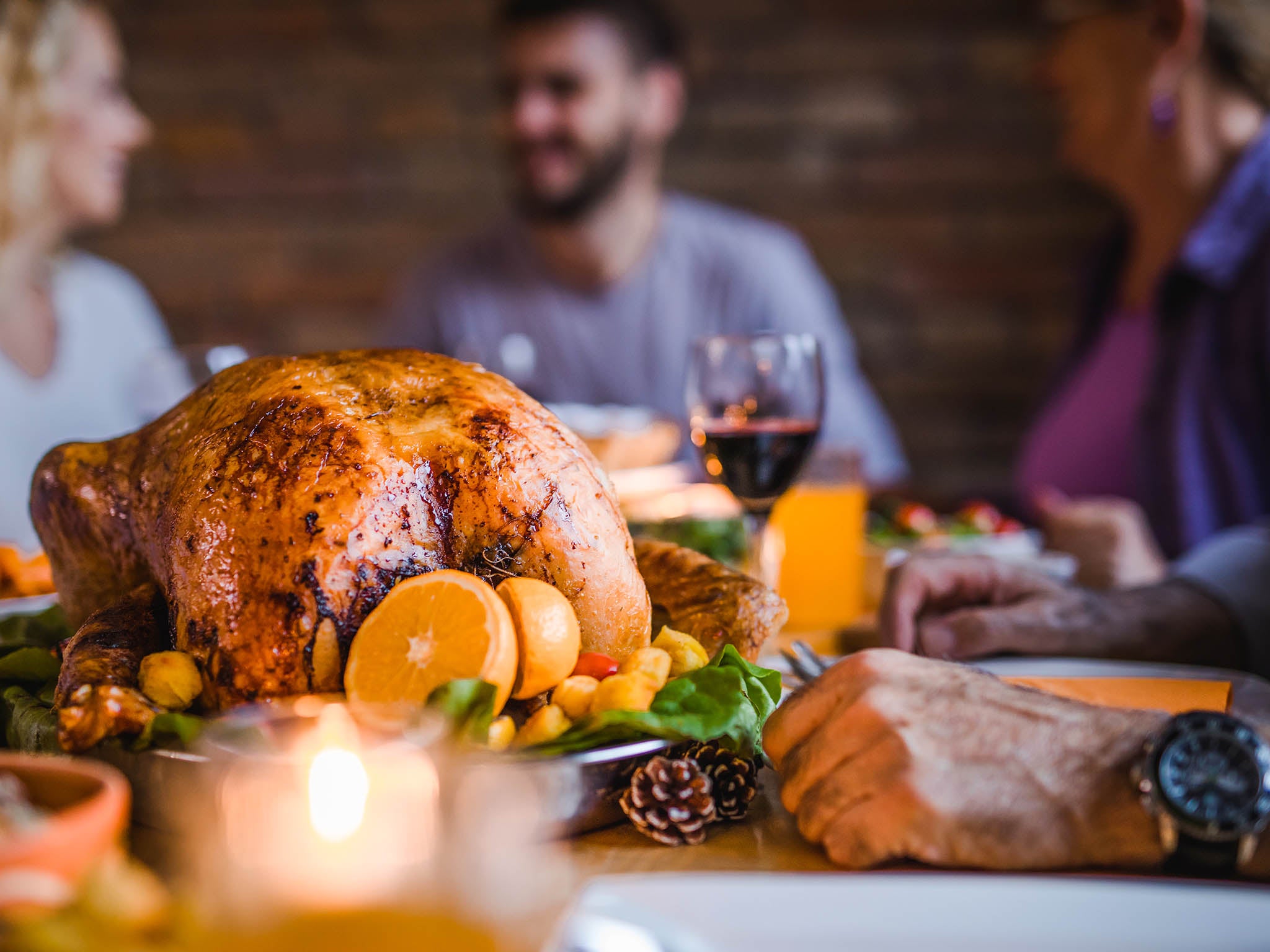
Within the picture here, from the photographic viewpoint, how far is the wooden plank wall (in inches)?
188

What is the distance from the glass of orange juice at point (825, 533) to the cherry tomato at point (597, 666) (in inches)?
32.1

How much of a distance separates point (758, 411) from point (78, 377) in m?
2.98

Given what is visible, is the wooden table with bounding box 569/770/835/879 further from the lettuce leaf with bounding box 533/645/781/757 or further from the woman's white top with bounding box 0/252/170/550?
the woman's white top with bounding box 0/252/170/550

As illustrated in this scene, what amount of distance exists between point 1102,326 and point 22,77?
10.4 feet

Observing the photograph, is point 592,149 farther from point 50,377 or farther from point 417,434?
point 417,434

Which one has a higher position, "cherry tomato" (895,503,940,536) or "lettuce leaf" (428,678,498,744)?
"lettuce leaf" (428,678,498,744)

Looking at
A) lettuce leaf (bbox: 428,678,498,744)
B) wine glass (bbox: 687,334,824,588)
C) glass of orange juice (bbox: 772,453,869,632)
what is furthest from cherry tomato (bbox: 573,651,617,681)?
glass of orange juice (bbox: 772,453,869,632)

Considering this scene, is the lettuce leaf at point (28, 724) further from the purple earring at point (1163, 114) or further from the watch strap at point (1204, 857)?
the purple earring at point (1163, 114)

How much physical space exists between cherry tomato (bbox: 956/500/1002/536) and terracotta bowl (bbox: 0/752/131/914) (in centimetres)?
162

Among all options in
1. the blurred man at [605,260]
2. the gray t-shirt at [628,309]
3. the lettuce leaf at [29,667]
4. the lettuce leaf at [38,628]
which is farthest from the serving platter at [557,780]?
the gray t-shirt at [628,309]

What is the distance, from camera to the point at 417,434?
0.93 meters

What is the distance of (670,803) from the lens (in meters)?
0.74

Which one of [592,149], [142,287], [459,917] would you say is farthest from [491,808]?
[142,287]

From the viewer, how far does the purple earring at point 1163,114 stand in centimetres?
262
